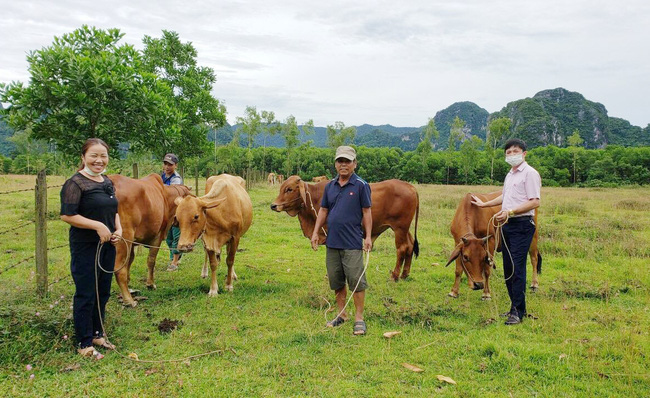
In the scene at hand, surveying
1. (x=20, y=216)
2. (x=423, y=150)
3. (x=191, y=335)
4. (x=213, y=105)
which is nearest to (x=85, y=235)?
(x=191, y=335)

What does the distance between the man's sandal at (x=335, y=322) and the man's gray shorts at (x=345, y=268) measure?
40 centimetres

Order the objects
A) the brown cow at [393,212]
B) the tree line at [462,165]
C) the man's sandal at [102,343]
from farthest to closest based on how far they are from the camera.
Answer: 1. the tree line at [462,165]
2. the brown cow at [393,212]
3. the man's sandal at [102,343]

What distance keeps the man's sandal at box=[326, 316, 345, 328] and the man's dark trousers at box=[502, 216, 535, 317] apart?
2246 mm

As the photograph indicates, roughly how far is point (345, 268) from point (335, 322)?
2.50 ft

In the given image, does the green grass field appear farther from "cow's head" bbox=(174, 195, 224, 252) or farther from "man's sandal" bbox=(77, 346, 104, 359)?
"cow's head" bbox=(174, 195, 224, 252)

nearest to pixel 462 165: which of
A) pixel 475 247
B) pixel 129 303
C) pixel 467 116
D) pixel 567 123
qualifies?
pixel 475 247

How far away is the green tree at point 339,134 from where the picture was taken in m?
45.3

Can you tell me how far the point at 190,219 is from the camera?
5.75 meters

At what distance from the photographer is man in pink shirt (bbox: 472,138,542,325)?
5051 mm

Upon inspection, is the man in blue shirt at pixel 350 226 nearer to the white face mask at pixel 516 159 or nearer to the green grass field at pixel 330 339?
the green grass field at pixel 330 339

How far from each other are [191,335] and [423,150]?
158 feet

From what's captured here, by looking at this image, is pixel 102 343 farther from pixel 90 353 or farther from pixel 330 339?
pixel 330 339

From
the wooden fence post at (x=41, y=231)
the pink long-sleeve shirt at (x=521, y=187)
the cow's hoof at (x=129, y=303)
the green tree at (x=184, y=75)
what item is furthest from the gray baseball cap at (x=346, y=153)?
the green tree at (x=184, y=75)

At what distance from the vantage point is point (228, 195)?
684cm
